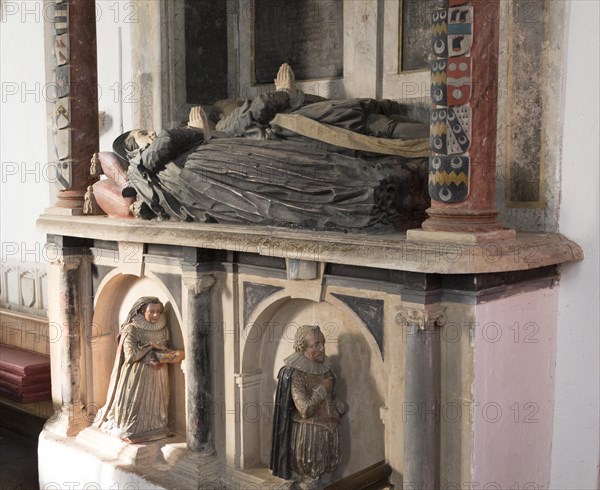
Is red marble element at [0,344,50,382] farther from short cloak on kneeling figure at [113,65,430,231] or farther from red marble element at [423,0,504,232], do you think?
red marble element at [423,0,504,232]

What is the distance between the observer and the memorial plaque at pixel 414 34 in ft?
16.3

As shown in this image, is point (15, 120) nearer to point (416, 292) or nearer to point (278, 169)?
point (278, 169)

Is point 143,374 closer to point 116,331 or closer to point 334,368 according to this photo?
point 116,331

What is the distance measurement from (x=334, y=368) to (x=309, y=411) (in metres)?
0.33

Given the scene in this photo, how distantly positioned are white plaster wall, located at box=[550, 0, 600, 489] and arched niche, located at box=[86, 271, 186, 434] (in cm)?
226

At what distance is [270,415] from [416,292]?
1.53 metres

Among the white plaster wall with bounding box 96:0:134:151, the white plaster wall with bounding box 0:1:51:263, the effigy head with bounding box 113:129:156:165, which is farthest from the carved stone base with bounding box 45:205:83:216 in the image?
the white plaster wall with bounding box 0:1:51:263

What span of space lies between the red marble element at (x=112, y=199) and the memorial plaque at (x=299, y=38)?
1.50m

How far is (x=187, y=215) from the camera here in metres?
4.74

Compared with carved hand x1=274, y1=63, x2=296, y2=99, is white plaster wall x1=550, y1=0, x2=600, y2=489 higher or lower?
lower

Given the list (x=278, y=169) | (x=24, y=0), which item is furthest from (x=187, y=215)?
(x=24, y=0)

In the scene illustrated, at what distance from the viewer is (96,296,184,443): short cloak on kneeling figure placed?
5027mm

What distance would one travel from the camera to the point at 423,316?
357cm

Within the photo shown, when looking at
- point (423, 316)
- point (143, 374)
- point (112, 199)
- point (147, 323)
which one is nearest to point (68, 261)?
point (112, 199)
